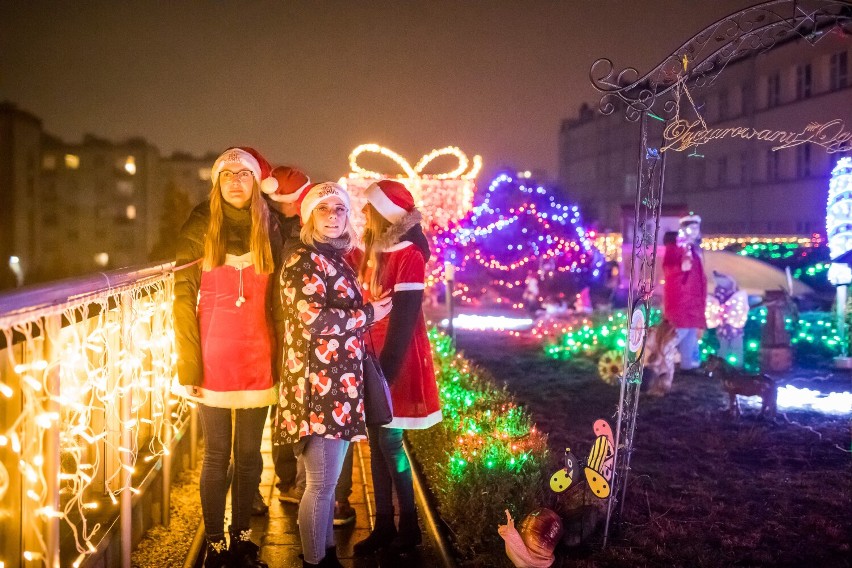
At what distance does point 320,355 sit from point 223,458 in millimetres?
821

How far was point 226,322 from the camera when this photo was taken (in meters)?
3.92

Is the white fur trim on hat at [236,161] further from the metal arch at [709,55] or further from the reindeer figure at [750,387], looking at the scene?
the reindeer figure at [750,387]

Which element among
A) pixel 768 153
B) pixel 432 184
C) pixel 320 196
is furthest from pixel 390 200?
pixel 768 153

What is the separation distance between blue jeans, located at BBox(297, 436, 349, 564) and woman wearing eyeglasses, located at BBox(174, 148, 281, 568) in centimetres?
40

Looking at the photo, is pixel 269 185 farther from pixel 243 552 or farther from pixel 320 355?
pixel 243 552

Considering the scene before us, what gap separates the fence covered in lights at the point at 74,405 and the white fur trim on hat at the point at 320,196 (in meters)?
0.91

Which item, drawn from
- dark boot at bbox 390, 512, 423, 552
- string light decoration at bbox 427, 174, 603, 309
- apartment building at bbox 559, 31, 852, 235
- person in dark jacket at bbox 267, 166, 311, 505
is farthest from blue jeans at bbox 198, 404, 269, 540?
apartment building at bbox 559, 31, 852, 235

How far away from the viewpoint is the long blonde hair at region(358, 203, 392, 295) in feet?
14.2

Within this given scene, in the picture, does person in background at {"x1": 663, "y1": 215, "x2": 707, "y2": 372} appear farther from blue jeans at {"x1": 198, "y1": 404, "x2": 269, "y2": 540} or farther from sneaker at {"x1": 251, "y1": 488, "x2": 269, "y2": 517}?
blue jeans at {"x1": 198, "y1": 404, "x2": 269, "y2": 540}

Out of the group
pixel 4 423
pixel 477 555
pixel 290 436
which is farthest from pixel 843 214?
pixel 4 423

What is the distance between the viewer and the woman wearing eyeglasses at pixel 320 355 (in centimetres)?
369

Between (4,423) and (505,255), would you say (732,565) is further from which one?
(505,255)

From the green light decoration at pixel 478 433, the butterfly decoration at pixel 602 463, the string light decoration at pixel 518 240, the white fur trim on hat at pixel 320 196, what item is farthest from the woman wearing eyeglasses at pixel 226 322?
the string light decoration at pixel 518 240

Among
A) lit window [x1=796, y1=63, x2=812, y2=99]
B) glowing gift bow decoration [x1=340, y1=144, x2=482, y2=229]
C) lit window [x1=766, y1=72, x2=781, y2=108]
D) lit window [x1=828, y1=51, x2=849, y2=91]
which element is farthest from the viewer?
lit window [x1=766, y1=72, x2=781, y2=108]
